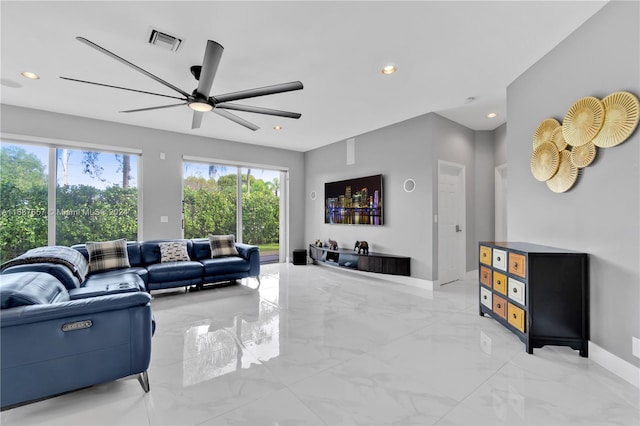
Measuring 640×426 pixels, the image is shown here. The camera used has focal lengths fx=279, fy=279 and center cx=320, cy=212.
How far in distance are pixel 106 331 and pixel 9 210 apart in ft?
13.6

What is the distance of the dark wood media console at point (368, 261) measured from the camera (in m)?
4.72

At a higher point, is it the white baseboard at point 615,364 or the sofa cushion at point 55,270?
the sofa cushion at point 55,270

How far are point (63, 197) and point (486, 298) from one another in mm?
6383

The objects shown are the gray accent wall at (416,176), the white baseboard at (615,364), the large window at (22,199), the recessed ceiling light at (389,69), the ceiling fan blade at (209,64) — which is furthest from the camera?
the gray accent wall at (416,176)

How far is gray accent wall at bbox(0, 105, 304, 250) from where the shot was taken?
426cm

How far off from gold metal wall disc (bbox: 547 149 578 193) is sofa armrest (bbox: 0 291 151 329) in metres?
3.57

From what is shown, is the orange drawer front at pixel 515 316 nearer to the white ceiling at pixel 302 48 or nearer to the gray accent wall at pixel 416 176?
the gray accent wall at pixel 416 176

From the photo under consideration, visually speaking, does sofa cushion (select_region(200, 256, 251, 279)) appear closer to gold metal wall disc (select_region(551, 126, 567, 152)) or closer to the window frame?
the window frame

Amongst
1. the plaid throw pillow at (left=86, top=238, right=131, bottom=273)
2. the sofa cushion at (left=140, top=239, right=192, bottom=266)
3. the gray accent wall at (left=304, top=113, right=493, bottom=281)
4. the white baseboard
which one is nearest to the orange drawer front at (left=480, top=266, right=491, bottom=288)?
the white baseboard

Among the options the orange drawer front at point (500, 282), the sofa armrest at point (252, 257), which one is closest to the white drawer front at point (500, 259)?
the orange drawer front at point (500, 282)

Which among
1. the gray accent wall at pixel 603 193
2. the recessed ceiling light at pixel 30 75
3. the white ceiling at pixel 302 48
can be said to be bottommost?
the gray accent wall at pixel 603 193

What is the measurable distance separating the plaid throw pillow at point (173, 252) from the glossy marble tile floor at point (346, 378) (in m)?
1.26

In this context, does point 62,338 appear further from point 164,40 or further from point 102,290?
point 164,40

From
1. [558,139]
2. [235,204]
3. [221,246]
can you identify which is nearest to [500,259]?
[558,139]
